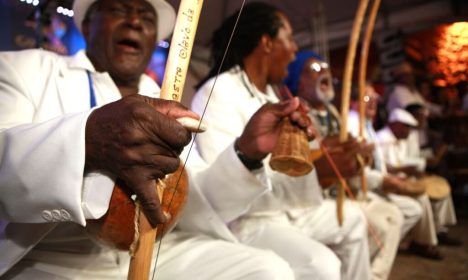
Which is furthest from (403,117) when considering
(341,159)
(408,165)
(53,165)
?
(53,165)

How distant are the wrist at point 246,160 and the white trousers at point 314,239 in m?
0.51

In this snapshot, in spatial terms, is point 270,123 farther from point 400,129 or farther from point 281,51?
point 400,129

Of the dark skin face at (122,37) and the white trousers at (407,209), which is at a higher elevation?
the dark skin face at (122,37)

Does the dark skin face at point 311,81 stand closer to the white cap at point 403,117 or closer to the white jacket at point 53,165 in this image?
the white jacket at point 53,165

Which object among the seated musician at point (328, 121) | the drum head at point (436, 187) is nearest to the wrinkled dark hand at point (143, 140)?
the seated musician at point (328, 121)

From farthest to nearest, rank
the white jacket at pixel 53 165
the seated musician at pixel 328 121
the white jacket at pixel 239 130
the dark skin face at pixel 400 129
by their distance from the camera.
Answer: the dark skin face at pixel 400 129
the seated musician at pixel 328 121
the white jacket at pixel 239 130
the white jacket at pixel 53 165

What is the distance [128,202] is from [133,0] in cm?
100

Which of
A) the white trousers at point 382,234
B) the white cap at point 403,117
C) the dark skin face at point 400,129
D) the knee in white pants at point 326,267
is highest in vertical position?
the white cap at point 403,117

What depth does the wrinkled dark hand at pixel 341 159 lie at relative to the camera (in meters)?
1.96

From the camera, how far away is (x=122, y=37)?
57.9 inches

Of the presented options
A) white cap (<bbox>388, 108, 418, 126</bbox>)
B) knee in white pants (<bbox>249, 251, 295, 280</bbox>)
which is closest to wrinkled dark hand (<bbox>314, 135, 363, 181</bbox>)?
knee in white pants (<bbox>249, 251, 295, 280</bbox>)

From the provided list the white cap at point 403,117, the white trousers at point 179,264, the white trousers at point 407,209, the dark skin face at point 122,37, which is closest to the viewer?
the white trousers at point 179,264

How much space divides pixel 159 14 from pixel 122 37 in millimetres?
220

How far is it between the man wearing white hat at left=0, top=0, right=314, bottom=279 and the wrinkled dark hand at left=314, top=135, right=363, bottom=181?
688mm
